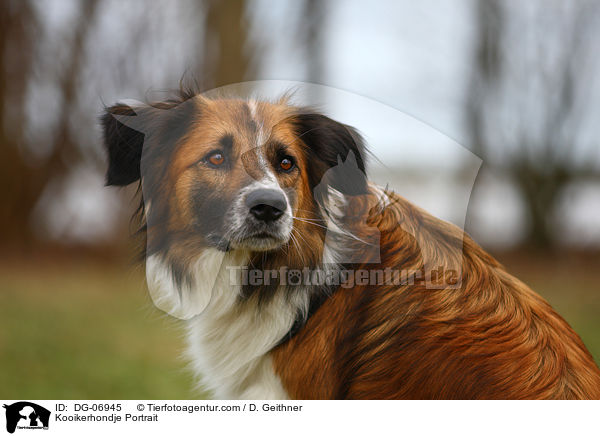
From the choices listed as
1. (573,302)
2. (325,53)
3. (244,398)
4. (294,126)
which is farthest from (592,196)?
(244,398)

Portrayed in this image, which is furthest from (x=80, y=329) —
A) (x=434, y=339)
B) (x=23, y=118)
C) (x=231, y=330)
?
(x=434, y=339)

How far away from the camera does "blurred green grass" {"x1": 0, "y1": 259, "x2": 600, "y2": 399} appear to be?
237 cm

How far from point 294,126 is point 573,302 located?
158 centimetres

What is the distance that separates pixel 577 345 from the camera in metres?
1.42

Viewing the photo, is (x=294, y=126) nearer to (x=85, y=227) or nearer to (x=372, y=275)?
(x=372, y=275)

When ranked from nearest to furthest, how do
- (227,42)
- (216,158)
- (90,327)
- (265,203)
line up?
1. (265,203)
2. (216,158)
3. (227,42)
4. (90,327)
